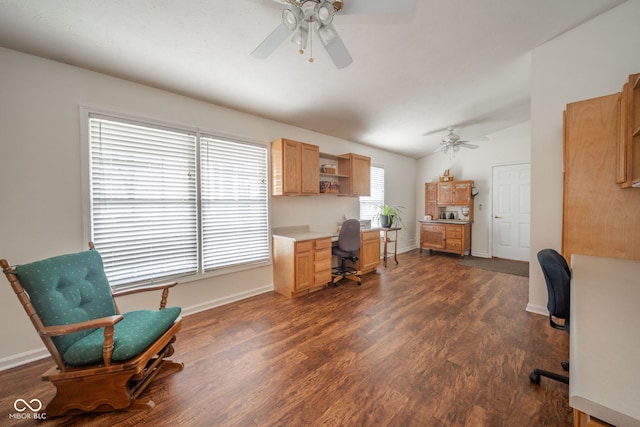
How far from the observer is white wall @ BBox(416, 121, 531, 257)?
509 cm

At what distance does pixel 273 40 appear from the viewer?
1639 millimetres

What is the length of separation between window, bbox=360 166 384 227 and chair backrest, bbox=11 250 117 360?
4322mm

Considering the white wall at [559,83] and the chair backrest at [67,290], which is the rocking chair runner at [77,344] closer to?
the chair backrest at [67,290]

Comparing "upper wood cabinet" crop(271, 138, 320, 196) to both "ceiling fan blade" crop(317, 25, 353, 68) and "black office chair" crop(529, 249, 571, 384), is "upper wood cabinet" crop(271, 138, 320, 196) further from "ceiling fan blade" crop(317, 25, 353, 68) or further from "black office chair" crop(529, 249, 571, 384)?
"black office chair" crop(529, 249, 571, 384)

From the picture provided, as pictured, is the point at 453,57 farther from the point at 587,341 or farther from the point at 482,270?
the point at 482,270

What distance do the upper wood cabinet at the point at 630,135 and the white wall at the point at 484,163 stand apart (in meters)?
3.76

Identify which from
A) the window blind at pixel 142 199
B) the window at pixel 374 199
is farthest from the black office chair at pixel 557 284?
the window at pixel 374 199

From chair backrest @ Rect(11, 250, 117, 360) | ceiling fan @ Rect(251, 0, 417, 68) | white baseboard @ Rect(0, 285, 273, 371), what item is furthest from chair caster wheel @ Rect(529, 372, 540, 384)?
chair backrest @ Rect(11, 250, 117, 360)

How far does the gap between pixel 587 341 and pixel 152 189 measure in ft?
11.1

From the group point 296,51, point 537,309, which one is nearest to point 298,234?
point 296,51

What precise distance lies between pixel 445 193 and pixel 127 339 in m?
6.46

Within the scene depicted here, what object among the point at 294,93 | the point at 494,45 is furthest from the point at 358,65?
the point at 494,45

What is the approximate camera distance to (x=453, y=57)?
8.69 feet

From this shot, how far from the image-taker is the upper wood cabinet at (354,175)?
4.35 metres
